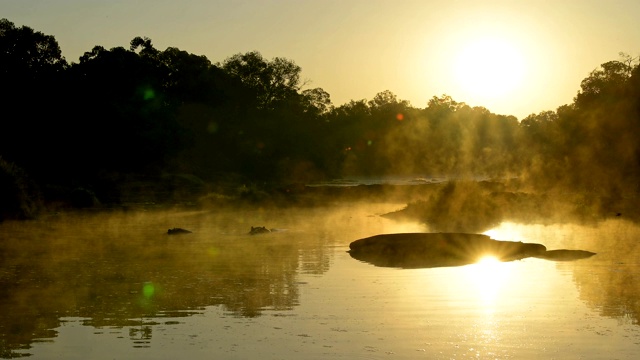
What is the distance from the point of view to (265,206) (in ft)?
196

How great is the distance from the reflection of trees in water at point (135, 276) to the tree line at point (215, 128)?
18.9 metres

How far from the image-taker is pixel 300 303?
60.1 feet

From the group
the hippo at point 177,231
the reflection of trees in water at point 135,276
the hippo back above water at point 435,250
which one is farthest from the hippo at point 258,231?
the hippo back above water at point 435,250

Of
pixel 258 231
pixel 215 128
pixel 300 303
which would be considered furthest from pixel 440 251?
pixel 215 128

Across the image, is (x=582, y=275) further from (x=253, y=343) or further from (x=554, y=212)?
(x=554, y=212)

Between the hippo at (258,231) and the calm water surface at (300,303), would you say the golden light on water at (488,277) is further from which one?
the hippo at (258,231)

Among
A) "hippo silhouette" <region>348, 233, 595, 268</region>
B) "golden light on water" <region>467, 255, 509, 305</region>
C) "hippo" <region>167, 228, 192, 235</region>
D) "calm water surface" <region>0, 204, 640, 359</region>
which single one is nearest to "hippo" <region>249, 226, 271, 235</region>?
"hippo" <region>167, 228, 192, 235</region>

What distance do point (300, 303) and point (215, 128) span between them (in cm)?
9717

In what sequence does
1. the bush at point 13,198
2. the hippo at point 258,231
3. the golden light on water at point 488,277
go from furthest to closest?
the bush at point 13,198 < the hippo at point 258,231 < the golden light on water at point 488,277

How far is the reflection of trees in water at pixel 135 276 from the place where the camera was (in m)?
17.2

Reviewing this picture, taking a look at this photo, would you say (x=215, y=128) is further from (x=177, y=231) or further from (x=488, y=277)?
(x=488, y=277)

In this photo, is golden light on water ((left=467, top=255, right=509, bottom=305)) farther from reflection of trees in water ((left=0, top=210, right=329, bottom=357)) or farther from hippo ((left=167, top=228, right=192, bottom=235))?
hippo ((left=167, top=228, right=192, bottom=235))

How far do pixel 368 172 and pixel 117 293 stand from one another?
12376cm

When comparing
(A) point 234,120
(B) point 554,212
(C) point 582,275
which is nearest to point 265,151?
(A) point 234,120
